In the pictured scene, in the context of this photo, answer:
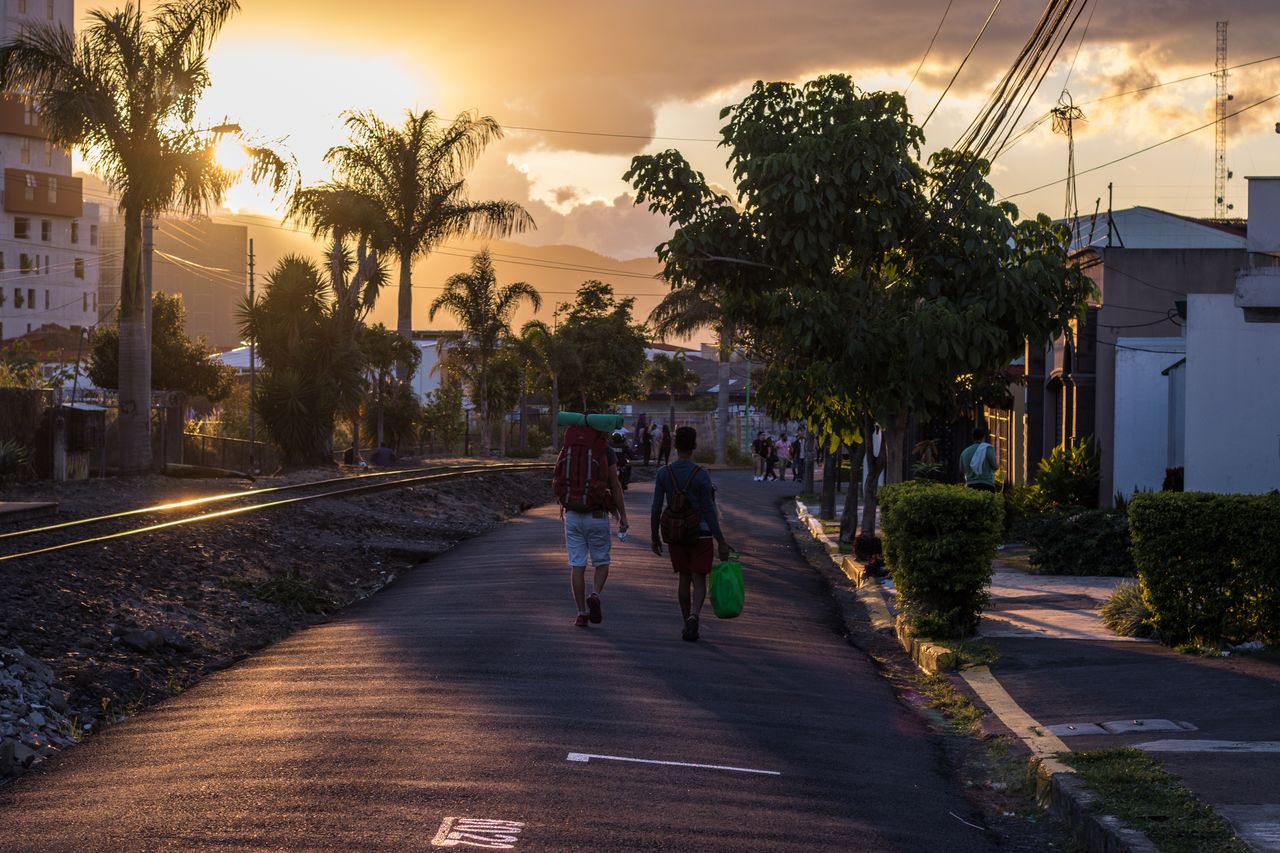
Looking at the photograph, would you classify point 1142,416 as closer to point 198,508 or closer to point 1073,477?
point 1073,477

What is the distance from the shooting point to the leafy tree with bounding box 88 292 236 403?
164 ft

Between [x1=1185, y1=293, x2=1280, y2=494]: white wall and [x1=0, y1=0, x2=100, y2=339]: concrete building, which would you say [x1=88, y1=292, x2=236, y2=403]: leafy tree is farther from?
[x1=0, y1=0, x2=100, y2=339]: concrete building

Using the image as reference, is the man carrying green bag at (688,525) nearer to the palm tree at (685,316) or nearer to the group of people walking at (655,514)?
the group of people walking at (655,514)

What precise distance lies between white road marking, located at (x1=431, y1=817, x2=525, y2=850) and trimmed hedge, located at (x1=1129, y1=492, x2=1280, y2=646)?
7.10 meters

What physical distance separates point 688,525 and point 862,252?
7804 millimetres

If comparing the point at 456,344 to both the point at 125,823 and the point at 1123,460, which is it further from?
the point at 125,823

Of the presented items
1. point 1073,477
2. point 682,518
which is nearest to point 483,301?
point 1073,477

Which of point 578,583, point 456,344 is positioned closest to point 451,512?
point 578,583

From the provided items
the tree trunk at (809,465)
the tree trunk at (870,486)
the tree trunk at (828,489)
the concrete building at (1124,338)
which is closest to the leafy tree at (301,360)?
the tree trunk at (809,465)

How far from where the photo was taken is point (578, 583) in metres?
12.5

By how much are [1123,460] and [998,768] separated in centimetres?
1514

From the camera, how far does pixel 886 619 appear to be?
48.9 feet

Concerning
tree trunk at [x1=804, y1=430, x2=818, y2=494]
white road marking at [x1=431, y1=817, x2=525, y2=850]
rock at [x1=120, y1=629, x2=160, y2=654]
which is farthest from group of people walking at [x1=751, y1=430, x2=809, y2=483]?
white road marking at [x1=431, y1=817, x2=525, y2=850]

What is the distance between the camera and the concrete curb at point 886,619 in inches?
460
